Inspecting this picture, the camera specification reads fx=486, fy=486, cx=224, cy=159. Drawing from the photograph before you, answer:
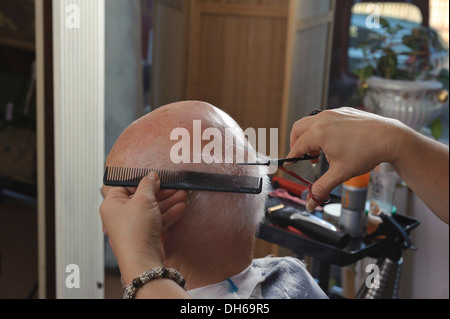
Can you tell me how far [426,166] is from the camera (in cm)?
64

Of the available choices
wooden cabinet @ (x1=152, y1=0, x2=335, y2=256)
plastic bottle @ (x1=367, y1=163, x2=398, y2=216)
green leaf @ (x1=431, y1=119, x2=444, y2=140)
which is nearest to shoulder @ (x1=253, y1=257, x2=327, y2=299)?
plastic bottle @ (x1=367, y1=163, x2=398, y2=216)

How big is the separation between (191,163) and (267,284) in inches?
12.4

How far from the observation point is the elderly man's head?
30.2 inches

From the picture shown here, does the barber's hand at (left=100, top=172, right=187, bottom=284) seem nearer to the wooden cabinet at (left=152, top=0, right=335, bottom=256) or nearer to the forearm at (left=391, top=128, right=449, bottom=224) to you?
the forearm at (left=391, top=128, right=449, bottom=224)

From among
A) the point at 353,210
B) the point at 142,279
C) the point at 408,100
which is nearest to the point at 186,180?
the point at 142,279

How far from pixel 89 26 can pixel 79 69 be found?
0.14m

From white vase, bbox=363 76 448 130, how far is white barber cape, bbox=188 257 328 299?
130cm

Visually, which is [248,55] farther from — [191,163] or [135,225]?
[135,225]

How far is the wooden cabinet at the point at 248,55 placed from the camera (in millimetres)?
2090

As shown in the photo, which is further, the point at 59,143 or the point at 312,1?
the point at 312,1

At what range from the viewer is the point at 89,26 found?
1.46m
